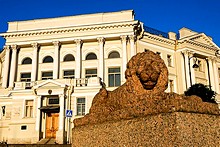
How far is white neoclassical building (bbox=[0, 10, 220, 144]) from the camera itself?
30562 mm

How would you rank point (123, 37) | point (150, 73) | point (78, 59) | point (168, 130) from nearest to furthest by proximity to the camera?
point (168, 130), point (150, 73), point (123, 37), point (78, 59)

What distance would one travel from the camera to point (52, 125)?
31.3 metres

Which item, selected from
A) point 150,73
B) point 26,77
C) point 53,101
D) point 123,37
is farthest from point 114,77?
point 150,73

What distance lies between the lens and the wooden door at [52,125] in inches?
1217

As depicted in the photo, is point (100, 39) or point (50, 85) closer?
point (50, 85)

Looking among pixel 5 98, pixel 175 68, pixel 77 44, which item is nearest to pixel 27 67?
pixel 5 98

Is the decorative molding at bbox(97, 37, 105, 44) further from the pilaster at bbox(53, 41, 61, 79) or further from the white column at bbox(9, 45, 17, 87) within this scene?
the white column at bbox(9, 45, 17, 87)

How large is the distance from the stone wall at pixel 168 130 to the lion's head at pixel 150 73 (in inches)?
32.0

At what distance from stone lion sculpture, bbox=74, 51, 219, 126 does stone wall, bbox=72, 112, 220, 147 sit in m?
0.12

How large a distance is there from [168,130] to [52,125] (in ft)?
94.8

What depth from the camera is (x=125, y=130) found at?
15.2 ft

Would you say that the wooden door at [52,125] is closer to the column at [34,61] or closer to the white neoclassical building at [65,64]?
the white neoclassical building at [65,64]

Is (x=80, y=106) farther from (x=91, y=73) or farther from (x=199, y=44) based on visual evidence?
(x=199, y=44)

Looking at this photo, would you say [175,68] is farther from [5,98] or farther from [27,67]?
[5,98]
